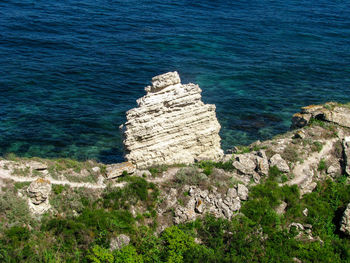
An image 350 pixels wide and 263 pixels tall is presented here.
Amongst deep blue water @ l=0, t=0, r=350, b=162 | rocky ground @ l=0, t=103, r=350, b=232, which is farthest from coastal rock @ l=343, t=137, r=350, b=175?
deep blue water @ l=0, t=0, r=350, b=162

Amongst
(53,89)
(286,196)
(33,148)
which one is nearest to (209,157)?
(286,196)

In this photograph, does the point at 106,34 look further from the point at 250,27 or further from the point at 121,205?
the point at 121,205

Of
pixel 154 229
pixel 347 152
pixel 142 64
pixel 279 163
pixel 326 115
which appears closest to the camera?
pixel 154 229

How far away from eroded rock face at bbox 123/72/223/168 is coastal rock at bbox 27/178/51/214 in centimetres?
859

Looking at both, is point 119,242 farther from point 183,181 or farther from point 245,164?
point 245,164

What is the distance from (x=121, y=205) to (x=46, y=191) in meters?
4.81

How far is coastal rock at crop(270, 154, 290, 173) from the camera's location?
2696 centimetres

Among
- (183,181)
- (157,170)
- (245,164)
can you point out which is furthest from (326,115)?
(157,170)

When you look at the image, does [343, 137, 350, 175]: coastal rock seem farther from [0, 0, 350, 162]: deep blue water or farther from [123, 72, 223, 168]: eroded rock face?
[0, 0, 350, 162]: deep blue water

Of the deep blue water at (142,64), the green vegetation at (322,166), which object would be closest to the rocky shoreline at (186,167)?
the green vegetation at (322,166)

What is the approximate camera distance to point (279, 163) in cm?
2725

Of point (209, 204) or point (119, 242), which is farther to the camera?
point (209, 204)

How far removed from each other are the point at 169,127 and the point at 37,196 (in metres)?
12.3

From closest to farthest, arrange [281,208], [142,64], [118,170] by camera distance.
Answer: [281,208] → [118,170] → [142,64]
